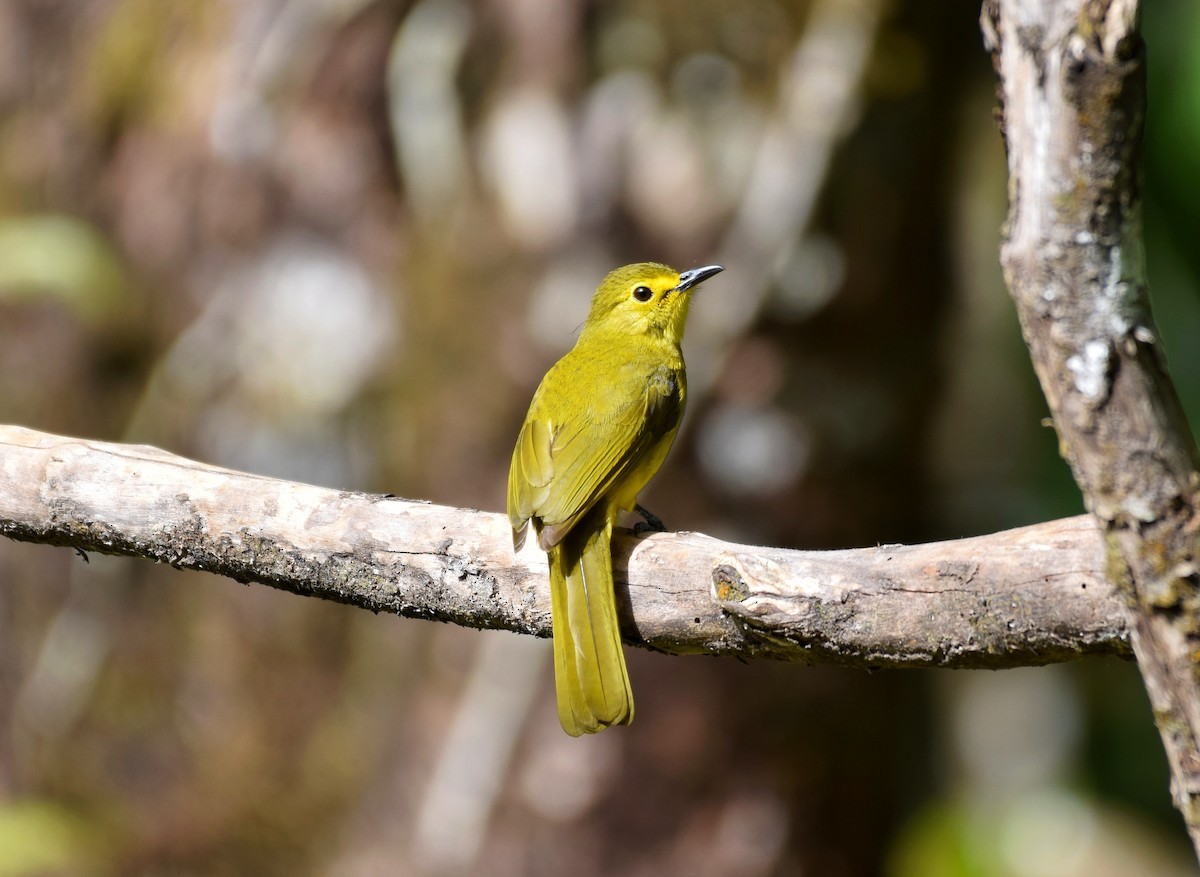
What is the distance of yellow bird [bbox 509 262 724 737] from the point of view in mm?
2523

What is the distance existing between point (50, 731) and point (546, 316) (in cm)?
287

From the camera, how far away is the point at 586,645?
2.51 metres

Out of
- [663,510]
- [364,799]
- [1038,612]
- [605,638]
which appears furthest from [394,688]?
[1038,612]

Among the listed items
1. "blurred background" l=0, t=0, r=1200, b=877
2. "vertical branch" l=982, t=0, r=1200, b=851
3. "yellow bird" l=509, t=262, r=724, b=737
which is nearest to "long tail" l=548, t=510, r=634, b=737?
"yellow bird" l=509, t=262, r=724, b=737

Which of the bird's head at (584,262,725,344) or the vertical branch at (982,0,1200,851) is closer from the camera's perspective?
the vertical branch at (982,0,1200,851)

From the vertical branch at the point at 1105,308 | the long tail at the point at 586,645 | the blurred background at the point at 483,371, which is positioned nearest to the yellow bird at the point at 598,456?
the long tail at the point at 586,645

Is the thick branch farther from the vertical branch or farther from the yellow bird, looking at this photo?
the vertical branch

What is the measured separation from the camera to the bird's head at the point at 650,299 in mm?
3602

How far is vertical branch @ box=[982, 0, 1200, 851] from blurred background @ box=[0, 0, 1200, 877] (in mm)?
3066

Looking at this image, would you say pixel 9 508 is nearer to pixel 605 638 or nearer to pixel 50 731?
pixel 605 638

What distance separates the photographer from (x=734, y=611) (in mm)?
2270

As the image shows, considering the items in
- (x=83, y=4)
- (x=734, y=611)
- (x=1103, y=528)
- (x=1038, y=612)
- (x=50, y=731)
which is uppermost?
(x=1103, y=528)

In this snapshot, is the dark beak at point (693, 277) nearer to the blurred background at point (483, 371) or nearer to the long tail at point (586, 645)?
the blurred background at point (483, 371)

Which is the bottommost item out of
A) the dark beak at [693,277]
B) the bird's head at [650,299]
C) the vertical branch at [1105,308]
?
the bird's head at [650,299]
